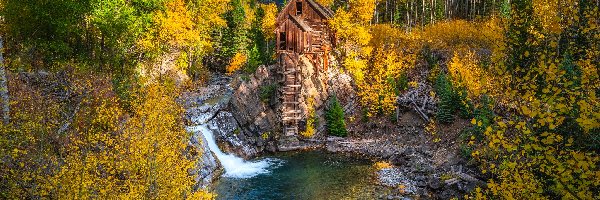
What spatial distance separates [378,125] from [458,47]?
14034 mm

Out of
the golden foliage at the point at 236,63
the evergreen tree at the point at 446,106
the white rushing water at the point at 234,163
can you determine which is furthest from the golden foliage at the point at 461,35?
the white rushing water at the point at 234,163

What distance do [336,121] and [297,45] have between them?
1143 centimetres

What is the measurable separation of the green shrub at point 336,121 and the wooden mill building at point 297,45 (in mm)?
3538

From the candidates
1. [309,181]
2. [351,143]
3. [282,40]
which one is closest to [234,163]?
[309,181]

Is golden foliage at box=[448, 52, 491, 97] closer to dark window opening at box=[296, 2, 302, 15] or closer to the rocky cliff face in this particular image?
the rocky cliff face

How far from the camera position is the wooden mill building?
43344mm

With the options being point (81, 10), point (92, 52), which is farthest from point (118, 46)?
point (81, 10)

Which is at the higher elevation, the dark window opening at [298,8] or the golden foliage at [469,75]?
the dark window opening at [298,8]

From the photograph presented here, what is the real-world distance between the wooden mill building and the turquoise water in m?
7.37

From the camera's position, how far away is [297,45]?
1879 inches

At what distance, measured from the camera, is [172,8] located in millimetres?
42406

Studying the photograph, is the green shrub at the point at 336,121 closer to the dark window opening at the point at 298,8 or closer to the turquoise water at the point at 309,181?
the turquoise water at the point at 309,181

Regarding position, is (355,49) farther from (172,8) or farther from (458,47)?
(172,8)

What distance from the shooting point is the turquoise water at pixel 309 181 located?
2839cm
